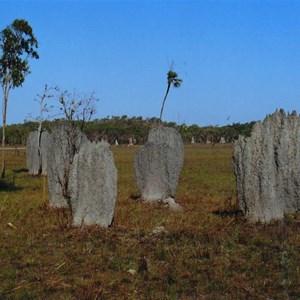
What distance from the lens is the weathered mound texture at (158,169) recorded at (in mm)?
15258

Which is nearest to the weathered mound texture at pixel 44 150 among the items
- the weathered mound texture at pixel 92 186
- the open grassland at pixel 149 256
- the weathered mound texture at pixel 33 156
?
the weathered mound texture at pixel 33 156

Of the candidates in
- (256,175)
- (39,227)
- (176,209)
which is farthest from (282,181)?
(39,227)

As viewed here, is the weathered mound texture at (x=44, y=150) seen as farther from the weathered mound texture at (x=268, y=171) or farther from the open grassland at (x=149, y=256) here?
the weathered mound texture at (x=268, y=171)

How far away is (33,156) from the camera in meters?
28.1

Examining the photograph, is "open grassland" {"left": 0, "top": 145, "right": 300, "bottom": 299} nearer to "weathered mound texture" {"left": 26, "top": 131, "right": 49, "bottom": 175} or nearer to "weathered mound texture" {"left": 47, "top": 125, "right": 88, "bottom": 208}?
"weathered mound texture" {"left": 47, "top": 125, "right": 88, "bottom": 208}

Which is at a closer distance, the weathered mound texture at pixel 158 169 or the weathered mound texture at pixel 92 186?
the weathered mound texture at pixel 92 186

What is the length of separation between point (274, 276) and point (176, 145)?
8712 mm

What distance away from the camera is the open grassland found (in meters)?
6.86

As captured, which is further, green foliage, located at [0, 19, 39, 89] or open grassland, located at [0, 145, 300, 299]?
green foliage, located at [0, 19, 39, 89]

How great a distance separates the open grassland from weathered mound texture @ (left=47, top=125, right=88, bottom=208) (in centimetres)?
58

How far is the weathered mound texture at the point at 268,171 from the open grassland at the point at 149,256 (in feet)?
1.18

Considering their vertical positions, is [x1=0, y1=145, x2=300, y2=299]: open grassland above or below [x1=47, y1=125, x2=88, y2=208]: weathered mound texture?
below

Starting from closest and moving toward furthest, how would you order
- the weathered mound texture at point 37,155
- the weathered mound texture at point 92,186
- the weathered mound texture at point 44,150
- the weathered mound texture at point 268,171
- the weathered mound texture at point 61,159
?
the weathered mound texture at point 92,186
the weathered mound texture at point 268,171
the weathered mound texture at point 61,159
the weathered mound texture at point 44,150
the weathered mound texture at point 37,155

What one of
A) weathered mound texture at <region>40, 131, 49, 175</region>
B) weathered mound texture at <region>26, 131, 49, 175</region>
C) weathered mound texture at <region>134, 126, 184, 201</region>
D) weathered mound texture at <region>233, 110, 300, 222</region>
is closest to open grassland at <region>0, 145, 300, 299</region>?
weathered mound texture at <region>233, 110, 300, 222</region>
